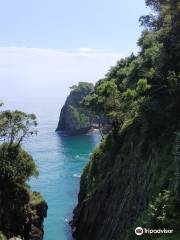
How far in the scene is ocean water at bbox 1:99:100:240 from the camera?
65306 millimetres

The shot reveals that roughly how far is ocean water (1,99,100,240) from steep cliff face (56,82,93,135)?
19.1 ft

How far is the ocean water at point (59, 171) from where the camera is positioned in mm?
65306

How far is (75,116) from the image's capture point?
596 feet

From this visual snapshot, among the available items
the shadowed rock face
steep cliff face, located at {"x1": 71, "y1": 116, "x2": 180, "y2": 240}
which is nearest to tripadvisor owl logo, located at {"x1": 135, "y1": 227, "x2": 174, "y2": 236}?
steep cliff face, located at {"x1": 71, "y1": 116, "x2": 180, "y2": 240}

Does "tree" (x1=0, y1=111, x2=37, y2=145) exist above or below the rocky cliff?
above

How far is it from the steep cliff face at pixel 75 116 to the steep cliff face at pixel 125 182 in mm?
120890

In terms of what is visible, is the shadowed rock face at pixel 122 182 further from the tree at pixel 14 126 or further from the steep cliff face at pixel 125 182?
the tree at pixel 14 126

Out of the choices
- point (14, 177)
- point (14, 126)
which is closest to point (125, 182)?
point (14, 177)

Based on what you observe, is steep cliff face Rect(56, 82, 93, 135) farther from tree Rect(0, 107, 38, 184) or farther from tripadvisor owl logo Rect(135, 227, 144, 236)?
tripadvisor owl logo Rect(135, 227, 144, 236)

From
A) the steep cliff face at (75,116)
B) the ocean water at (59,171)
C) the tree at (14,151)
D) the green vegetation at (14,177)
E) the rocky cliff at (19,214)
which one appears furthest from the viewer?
the steep cliff face at (75,116)

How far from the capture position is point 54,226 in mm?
63062

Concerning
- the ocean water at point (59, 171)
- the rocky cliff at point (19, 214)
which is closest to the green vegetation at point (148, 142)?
the rocky cliff at point (19, 214)

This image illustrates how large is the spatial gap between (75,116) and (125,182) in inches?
5546

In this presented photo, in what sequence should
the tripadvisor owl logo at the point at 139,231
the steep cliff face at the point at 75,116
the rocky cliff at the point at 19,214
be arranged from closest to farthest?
1. the tripadvisor owl logo at the point at 139,231
2. the rocky cliff at the point at 19,214
3. the steep cliff face at the point at 75,116
